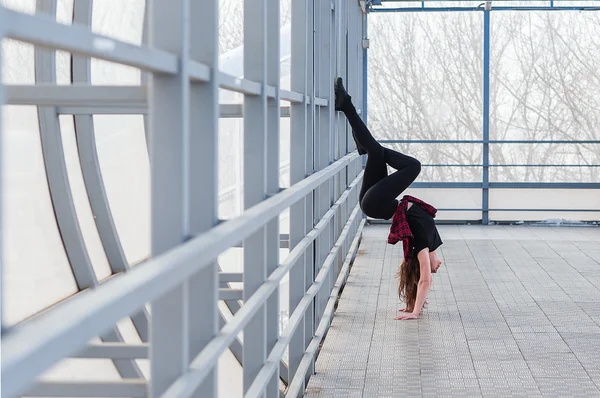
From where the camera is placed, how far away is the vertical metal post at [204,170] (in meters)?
2.38

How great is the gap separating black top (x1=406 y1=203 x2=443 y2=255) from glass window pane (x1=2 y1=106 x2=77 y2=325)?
2.42 meters

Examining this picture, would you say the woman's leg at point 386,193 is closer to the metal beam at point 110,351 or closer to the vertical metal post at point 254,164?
the metal beam at point 110,351

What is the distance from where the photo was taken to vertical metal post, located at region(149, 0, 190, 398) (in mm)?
2047

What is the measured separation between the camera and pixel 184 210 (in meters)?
2.07

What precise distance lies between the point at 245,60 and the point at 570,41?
15453 mm

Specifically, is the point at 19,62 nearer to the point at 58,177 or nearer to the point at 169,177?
the point at 58,177

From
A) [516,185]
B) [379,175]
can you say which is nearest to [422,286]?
[379,175]

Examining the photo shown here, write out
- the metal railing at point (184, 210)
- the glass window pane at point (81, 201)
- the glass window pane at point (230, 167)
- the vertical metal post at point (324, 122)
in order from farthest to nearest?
the glass window pane at point (230, 167) < the vertical metal post at point (324, 122) < the glass window pane at point (81, 201) < the metal railing at point (184, 210)

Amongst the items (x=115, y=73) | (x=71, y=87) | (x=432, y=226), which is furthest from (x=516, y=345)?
(x=71, y=87)

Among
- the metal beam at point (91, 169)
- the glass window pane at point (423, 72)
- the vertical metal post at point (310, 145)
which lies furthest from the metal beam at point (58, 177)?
the glass window pane at point (423, 72)

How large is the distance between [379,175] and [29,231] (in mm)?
2866

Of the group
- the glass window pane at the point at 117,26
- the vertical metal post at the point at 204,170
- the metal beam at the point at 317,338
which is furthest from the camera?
the glass window pane at the point at 117,26

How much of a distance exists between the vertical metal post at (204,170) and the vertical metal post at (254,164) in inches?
29.4

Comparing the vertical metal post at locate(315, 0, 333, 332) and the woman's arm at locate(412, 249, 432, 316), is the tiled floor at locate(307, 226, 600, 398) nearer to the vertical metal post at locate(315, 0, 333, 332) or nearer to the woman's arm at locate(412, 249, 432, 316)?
the woman's arm at locate(412, 249, 432, 316)
